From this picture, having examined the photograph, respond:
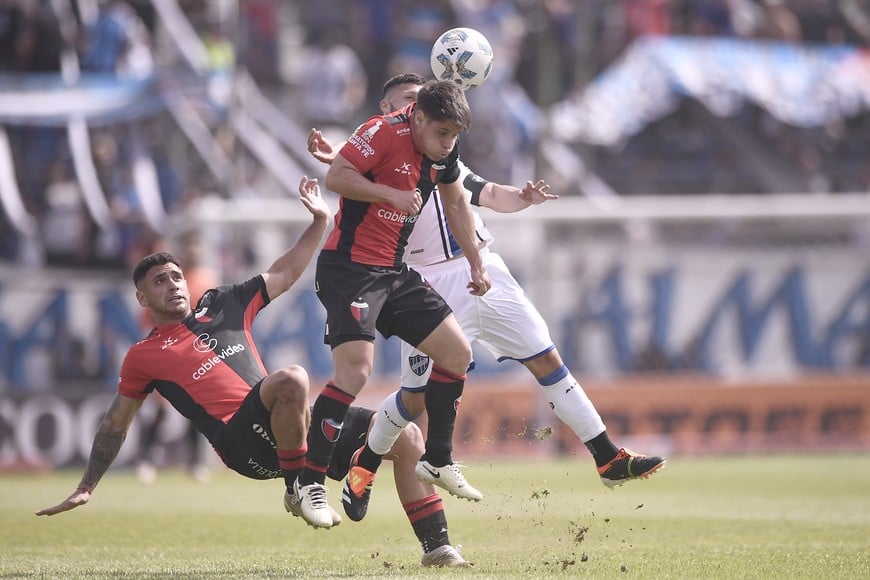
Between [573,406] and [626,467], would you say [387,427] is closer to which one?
[573,406]

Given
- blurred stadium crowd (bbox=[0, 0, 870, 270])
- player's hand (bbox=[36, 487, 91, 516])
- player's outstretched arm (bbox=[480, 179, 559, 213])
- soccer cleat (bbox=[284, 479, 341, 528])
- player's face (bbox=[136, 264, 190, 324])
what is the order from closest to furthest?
player's hand (bbox=[36, 487, 91, 516]), soccer cleat (bbox=[284, 479, 341, 528]), player's face (bbox=[136, 264, 190, 324]), player's outstretched arm (bbox=[480, 179, 559, 213]), blurred stadium crowd (bbox=[0, 0, 870, 270])

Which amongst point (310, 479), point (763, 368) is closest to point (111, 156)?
point (763, 368)

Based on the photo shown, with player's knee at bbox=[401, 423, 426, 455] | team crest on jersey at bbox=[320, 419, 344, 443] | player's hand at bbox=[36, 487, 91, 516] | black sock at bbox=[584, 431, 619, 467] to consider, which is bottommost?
black sock at bbox=[584, 431, 619, 467]

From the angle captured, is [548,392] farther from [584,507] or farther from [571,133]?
[571,133]

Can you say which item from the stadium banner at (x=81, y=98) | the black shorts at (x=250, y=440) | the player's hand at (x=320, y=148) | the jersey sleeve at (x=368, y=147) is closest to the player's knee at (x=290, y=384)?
the black shorts at (x=250, y=440)

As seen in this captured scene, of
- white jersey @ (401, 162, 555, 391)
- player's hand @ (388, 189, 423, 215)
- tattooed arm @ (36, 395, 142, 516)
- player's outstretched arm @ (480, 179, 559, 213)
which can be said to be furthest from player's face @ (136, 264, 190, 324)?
player's outstretched arm @ (480, 179, 559, 213)

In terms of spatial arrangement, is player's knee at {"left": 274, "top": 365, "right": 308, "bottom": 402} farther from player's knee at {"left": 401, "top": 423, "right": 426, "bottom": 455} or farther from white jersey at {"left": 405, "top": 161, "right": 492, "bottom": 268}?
white jersey at {"left": 405, "top": 161, "right": 492, "bottom": 268}

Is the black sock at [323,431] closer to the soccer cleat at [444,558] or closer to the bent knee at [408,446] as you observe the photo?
the bent knee at [408,446]

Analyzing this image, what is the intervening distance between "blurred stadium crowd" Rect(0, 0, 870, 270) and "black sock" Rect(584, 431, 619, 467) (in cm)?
930

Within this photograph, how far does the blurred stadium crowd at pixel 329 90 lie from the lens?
58.2ft

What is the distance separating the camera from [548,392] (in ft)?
26.6

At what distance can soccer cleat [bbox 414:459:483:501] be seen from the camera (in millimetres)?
7410

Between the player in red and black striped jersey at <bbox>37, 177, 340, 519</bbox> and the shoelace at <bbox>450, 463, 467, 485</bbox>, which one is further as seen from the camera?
the shoelace at <bbox>450, 463, 467, 485</bbox>

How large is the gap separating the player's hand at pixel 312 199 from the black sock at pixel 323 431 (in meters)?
1.06
